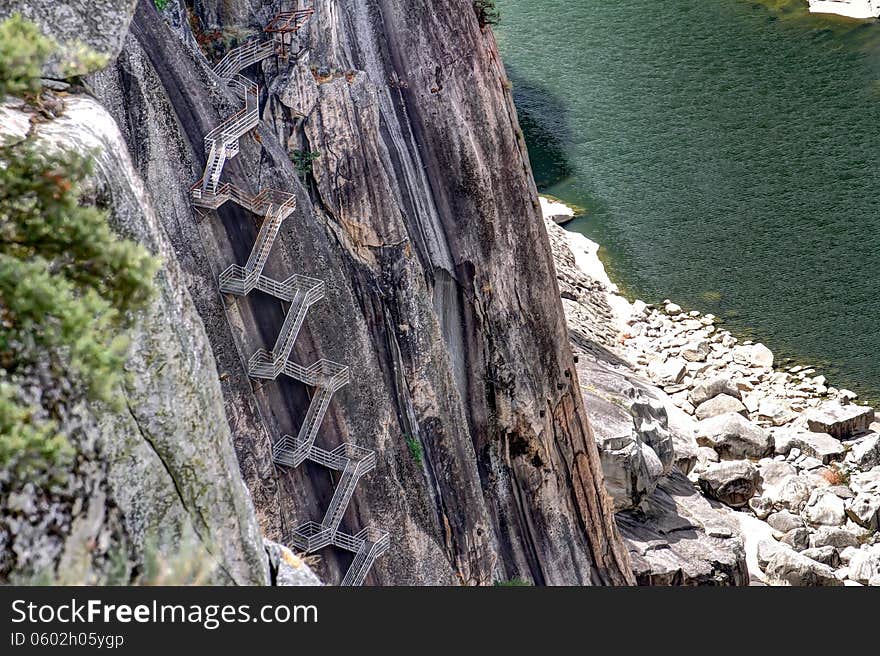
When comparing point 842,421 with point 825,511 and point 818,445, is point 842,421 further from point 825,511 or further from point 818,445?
point 825,511

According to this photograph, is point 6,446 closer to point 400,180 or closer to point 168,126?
point 168,126

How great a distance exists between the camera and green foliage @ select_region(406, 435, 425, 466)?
830 inches

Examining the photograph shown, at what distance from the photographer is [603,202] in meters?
54.8

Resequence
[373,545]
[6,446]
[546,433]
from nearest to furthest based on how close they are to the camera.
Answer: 1. [6,446]
2. [373,545]
3. [546,433]

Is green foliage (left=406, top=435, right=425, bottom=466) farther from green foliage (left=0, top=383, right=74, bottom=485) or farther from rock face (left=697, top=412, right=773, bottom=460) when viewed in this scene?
rock face (left=697, top=412, right=773, bottom=460)

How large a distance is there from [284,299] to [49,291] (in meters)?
10.3

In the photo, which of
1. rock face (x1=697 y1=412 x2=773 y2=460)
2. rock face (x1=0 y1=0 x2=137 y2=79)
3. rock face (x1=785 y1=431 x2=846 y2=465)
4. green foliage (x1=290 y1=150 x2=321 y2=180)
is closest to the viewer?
rock face (x1=0 y1=0 x2=137 y2=79)

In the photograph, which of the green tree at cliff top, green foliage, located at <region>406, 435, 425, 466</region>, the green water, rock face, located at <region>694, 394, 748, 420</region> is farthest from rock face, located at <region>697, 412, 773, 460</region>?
the green tree at cliff top

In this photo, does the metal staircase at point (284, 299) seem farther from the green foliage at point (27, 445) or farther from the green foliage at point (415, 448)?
the green foliage at point (27, 445)

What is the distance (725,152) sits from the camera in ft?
186

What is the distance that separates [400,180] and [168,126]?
7.03 metres

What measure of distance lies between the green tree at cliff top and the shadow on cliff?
163 feet

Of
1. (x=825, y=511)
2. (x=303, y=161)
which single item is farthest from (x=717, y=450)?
(x=303, y=161)

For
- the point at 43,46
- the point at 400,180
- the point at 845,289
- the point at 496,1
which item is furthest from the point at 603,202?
the point at 43,46
